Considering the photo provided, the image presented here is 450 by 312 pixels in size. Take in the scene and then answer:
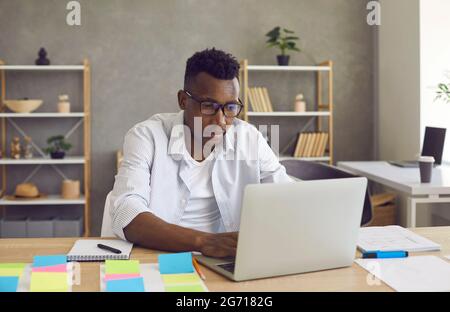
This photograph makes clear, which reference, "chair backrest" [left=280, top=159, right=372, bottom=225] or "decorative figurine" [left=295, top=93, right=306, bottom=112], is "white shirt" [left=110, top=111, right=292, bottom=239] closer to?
"chair backrest" [left=280, top=159, right=372, bottom=225]

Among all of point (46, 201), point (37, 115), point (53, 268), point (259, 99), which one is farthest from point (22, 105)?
point (53, 268)

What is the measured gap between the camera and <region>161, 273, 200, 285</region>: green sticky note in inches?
49.8

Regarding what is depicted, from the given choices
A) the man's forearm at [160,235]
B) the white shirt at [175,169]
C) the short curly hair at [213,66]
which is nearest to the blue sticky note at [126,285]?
the man's forearm at [160,235]

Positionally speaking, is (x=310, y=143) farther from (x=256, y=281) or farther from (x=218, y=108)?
(x=256, y=281)

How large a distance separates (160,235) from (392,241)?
0.64m

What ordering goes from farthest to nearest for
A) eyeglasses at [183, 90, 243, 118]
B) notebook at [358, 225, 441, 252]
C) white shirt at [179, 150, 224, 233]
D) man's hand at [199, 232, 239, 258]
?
white shirt at [179, 150, 224, 233], eyeglasses at [183, 90, 243, 118], notebook at [358, 225, 441, 252], man's hand at [199, 232, 239, 258]

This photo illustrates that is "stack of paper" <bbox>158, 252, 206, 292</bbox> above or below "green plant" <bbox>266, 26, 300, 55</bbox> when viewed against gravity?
below

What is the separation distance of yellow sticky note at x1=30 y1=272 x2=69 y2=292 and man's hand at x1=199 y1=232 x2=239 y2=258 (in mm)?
352

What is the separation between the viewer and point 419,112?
4.01 m

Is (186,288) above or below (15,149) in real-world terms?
below

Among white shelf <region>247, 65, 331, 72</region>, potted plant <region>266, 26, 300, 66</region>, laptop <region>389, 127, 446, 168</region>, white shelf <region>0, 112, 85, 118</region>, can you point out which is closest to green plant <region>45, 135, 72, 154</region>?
white shelf <region>0, 112, 85, 118</region>

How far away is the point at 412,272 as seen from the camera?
1.36 metres

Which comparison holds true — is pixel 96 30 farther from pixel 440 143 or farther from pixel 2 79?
pixel 440 143
